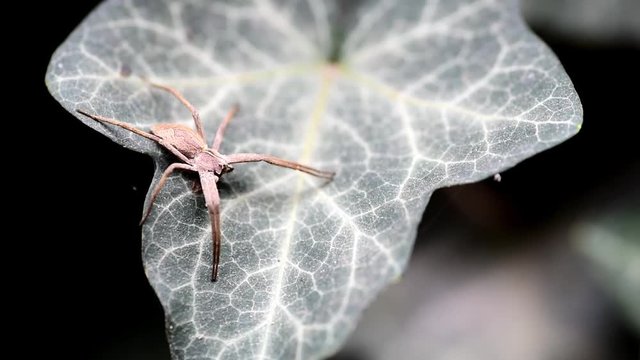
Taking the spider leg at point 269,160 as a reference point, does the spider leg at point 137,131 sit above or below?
above

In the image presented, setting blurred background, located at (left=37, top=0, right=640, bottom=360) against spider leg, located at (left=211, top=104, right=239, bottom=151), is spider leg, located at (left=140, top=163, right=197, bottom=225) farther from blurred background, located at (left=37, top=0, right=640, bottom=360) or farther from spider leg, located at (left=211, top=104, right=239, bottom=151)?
blurred background, located at (left=37, top=0, right=640, bottom=360)

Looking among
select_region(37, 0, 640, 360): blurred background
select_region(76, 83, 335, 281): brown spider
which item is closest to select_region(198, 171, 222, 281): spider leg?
select_region(76, 83, 335, 281): brown spider

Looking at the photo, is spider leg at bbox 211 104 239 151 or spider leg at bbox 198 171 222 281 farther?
spider leg at bbox 211 104 239 151

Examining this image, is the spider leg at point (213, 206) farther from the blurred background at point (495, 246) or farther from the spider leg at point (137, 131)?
the blurred background at point (495, 246)

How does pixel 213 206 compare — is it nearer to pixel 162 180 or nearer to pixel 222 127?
pixel 162 180

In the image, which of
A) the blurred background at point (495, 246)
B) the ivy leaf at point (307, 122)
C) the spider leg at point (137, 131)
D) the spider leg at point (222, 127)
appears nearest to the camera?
the ivy leaf at point (307, 122)

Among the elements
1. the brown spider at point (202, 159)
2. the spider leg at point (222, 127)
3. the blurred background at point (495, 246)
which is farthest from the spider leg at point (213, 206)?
the blurred background at point (495, 246)

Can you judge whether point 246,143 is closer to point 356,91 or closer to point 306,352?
point 356,91

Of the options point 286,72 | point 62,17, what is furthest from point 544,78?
point 62,17
